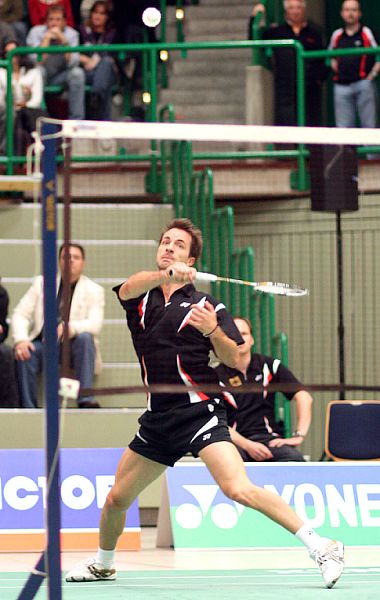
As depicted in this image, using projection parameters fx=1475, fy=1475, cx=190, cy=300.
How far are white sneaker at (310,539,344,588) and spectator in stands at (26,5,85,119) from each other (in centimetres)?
822

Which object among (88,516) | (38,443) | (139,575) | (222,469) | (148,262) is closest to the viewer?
(222,469)

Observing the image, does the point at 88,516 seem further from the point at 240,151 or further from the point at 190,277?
the point at 240,151

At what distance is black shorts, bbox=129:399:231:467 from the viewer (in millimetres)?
8750

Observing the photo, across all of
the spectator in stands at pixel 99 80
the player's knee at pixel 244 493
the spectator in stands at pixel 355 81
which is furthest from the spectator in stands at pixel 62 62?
the player's knee at pixel 244 493

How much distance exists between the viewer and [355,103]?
52.7 feet

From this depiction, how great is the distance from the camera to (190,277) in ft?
25.6

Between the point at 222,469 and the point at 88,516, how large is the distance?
10.4 ft

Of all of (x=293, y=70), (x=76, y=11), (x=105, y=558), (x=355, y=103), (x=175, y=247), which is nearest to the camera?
(x=175, y=247)

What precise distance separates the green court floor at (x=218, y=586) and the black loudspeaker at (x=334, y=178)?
4.33m

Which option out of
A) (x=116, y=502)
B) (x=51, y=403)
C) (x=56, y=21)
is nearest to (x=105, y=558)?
(x=116, y=502)

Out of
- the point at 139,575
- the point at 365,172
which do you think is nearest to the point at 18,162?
the point at 365,172

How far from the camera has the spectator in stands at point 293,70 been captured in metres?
15.7

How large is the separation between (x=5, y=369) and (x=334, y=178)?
11.2ft

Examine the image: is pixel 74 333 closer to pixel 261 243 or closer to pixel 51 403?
pixel 261 243
